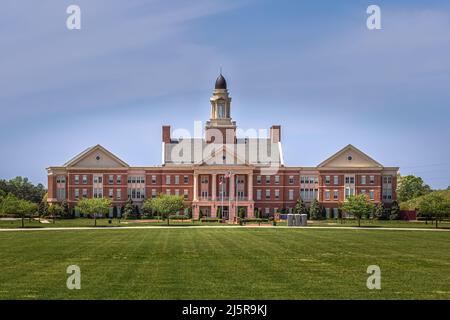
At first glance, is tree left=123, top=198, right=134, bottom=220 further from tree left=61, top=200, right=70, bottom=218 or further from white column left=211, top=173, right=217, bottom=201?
white column left=211, top=173, right=217, bottom=201

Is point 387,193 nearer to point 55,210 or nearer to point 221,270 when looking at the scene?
point 55,210

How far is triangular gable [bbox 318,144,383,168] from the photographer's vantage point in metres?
107

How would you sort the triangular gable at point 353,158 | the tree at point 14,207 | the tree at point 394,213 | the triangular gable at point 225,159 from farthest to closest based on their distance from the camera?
1. the triangular gable at point 353,158
2. the triangular gable at point 225,159
3. the tree at point 394,213
4. the tree at point 14,207

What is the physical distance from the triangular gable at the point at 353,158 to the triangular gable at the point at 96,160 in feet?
109

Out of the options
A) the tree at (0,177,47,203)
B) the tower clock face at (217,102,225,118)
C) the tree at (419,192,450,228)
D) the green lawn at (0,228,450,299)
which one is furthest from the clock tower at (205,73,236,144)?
the green lawn at (0,228,450,299)

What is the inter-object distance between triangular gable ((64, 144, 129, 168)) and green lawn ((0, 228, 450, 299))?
62618 mm

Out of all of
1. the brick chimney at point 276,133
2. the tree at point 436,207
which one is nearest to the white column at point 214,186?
the brick chimney at point 276,133

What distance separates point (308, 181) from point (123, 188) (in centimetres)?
2979

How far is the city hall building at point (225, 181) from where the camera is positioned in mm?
106562

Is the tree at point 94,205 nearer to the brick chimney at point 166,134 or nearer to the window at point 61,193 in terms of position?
the window at point 61,193

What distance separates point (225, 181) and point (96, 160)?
68.6 feet

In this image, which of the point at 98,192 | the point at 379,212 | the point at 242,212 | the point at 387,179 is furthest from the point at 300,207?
the point at 98,192
